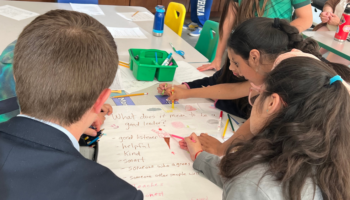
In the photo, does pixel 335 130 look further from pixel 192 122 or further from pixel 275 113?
pixel 192 122

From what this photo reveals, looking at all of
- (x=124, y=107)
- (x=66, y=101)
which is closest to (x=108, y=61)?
(x=66, y=101)

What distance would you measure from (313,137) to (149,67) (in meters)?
0.89

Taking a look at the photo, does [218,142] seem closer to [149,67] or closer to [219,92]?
[219,92]

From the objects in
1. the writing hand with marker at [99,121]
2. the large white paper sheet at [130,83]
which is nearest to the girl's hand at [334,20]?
the large white paper sheet at [130,83]

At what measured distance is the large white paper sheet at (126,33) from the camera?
6.23 ft

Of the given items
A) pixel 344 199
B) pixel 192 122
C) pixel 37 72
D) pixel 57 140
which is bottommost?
pixel 192 122

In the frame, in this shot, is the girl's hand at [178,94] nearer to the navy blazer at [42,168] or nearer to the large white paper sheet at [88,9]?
the navy blazer at [42,168]

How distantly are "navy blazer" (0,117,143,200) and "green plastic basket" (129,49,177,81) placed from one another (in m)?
0.85

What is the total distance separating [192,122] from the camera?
1200 millimetres

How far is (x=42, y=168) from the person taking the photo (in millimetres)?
536

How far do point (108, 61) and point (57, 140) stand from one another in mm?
208

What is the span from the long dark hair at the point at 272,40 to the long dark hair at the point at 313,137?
37 centimetres

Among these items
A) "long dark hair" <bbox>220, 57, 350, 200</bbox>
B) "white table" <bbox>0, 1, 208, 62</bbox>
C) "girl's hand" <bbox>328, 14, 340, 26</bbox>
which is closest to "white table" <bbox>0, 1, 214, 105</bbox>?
"white table" <bbox>0, 1, 208, 62</bbox>

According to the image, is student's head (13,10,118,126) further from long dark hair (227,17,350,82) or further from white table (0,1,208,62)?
white table (0,1,208,62)
